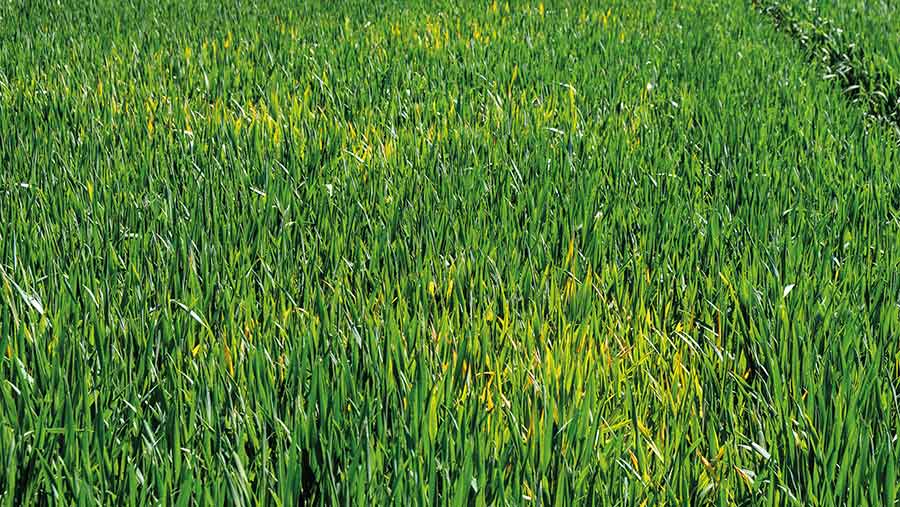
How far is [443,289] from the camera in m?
2.34

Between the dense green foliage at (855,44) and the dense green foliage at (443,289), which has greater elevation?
the dense green foliage at (443,289)

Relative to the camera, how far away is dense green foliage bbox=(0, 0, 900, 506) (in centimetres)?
156

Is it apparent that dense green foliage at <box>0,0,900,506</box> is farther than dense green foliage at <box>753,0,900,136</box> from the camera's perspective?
No

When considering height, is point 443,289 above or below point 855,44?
above

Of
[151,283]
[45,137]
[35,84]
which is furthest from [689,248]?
[35,84]

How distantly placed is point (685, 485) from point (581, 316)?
713mm

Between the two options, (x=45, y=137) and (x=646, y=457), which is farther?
(x=45, y=137)

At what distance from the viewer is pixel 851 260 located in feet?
8.18

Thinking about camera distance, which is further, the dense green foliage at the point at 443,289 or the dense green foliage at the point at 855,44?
the dense green foliage at the point at 855,44

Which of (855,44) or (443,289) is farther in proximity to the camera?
(855,44)

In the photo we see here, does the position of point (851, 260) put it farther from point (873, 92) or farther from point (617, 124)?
point (873, 92)

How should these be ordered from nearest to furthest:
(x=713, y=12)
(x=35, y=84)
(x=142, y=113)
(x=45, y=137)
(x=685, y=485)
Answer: (x=685, y=485), (x=45, y=137), (x=142, y=113), (x=35, y=84), (x=713, y=12)

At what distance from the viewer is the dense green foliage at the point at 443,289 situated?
1.56 metres

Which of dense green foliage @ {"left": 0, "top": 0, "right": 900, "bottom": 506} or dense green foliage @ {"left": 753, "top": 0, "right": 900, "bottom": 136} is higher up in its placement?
dense green foliage @ {"left": 0, "top": 0, "right": 900, "bottom": 506}
